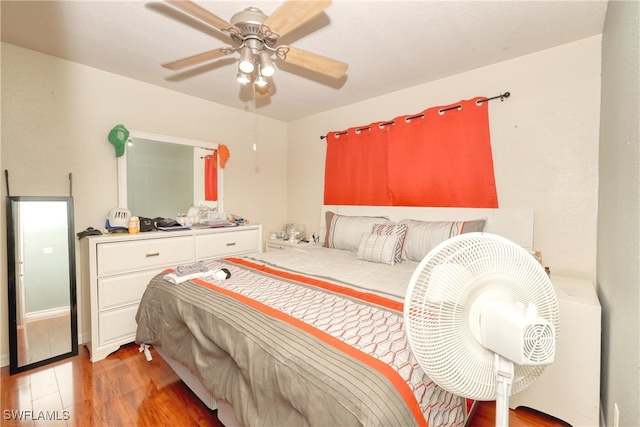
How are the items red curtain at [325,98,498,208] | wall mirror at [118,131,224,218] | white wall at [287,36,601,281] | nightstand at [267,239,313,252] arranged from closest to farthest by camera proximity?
white wall at [287,36,601,281], red curtain at [325,98,498,208], wall mirror at [118,131,224,218], nightstand at [267,239,313,252]

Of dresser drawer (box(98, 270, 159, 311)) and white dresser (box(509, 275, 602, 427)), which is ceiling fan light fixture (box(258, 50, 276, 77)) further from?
white dresser (box(509, 275, 602, 427))

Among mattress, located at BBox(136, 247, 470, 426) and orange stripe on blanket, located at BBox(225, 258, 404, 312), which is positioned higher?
orange stripe on blanket, located at BBox(225, 258, 404, 312)

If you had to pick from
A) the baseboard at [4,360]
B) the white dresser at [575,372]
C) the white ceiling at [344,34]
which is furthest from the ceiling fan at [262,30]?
the baseboard at [4,360]

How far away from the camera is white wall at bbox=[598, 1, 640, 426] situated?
0.93 metres

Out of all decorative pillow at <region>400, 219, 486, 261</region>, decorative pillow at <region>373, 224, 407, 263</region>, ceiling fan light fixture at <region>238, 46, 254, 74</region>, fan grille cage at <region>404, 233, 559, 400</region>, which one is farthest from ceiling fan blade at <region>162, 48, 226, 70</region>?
decorative pillow at <region>400, 219, 486, 261</region>

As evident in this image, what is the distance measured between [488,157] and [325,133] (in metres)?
1.92

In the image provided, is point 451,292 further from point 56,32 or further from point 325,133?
point 325,133

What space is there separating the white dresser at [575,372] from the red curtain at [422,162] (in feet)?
3.47

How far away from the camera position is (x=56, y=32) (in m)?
1.94

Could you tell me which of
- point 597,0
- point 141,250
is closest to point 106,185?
point 141,250

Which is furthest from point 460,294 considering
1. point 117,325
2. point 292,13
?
point 117,325

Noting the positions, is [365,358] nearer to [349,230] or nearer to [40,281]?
[349,230]

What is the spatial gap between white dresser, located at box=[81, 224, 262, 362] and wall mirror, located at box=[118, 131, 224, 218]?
19.7 inches

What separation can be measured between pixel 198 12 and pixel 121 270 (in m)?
1.97
